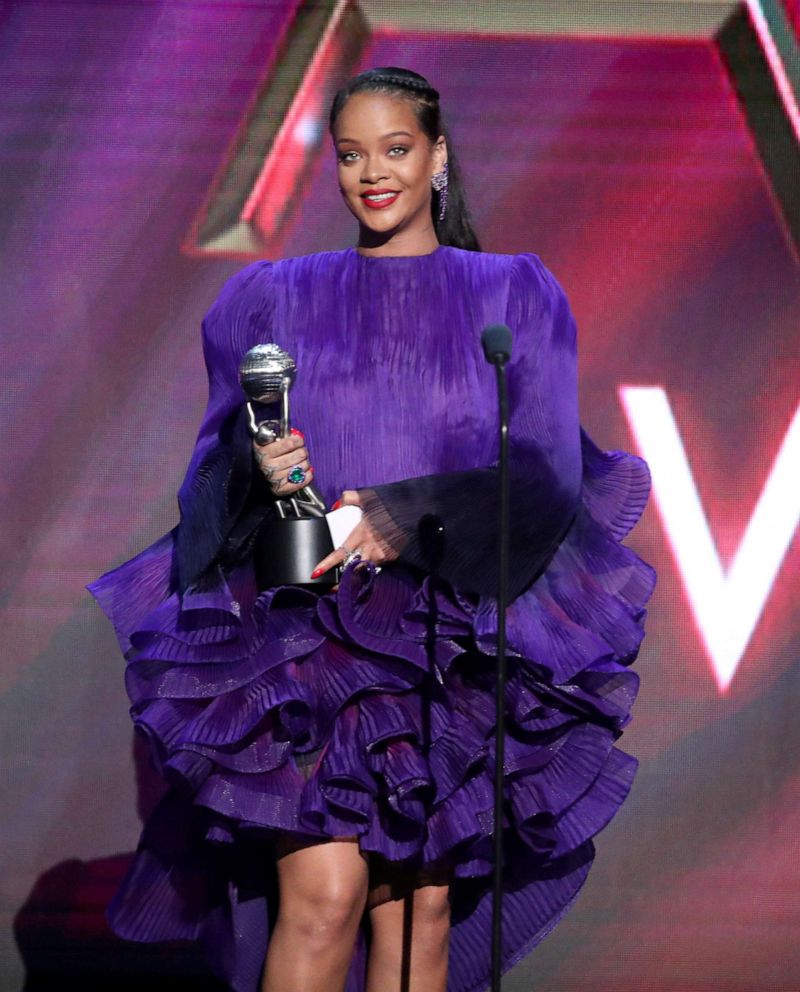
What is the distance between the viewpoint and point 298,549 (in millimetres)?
2426

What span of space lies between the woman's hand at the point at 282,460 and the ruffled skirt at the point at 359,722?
0.47 feet

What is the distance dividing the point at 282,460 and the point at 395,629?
0.29 metres

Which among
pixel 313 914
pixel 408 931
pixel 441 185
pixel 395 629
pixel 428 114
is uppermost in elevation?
pixel 428 114

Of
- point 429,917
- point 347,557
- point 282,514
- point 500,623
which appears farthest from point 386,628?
point 429,917

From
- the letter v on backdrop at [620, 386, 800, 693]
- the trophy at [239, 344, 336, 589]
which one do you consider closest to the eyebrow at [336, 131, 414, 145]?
the trophy at [239, 344, 336, 589]

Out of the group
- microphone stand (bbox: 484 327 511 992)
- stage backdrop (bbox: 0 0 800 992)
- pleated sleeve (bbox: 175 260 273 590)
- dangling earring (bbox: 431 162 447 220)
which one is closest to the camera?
microphone stand (bbox: 484 327 511 992)

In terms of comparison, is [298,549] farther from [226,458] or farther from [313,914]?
[313,914]

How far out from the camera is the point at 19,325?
3.72 metres

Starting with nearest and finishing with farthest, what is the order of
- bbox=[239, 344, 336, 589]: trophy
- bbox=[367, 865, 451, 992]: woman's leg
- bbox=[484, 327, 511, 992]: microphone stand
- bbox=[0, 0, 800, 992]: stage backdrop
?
bbox=[484, 327, 511, 992]: microphone stand → bbox=[239, 344, 336, 589]: trophy → bbox=[367, 865, 451, 992]: woman's leg → bbox=[0, 0, 800, 992]: stage backdrop

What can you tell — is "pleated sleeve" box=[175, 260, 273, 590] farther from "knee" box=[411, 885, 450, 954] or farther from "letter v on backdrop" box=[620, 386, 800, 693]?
"letter v on backdrop" box=[620, 386, 800, 693]

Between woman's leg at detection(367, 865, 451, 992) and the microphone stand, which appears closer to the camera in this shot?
the microphone stand

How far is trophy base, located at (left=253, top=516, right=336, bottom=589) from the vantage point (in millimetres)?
2420

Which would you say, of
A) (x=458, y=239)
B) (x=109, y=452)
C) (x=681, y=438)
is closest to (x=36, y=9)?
(x=109, y=452)

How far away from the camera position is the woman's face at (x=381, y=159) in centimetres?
261
